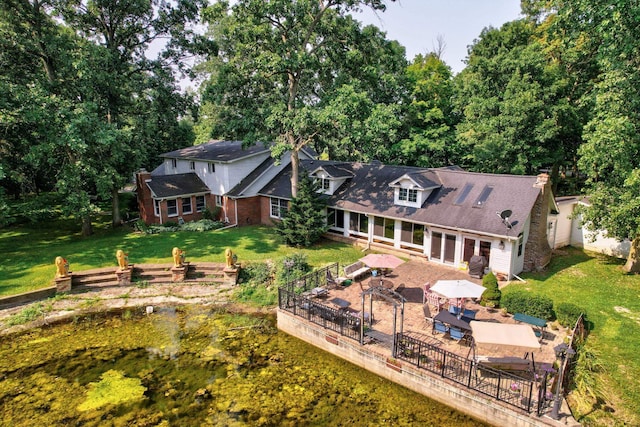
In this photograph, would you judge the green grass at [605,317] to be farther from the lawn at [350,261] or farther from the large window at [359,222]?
the large window at [359,222]

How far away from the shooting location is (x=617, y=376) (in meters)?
11.4

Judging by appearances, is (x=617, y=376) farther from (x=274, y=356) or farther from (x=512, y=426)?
(x=274, y=356)

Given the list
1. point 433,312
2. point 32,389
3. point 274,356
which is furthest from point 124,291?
point 433,312

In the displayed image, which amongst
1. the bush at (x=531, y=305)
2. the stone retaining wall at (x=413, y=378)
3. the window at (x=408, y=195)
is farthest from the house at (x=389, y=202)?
the stone retaining wall at (x=413, y=378)

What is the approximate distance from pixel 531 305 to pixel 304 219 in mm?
13443

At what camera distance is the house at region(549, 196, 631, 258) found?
2194 cm

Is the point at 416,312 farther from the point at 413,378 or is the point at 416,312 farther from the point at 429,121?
the point at 429,121

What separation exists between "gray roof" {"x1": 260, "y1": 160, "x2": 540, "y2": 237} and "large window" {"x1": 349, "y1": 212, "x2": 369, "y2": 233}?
0.87 metres

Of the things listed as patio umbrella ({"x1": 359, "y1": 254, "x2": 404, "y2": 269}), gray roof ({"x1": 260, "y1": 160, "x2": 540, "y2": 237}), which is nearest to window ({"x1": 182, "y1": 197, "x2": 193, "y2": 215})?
gray roof ({"x1": 260, "y1": 160, "x2": 540, "y2": 237})

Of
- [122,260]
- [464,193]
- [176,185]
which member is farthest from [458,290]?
[176,185]

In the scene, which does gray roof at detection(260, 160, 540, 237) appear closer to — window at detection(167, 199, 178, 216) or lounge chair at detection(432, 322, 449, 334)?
lounge chair at detection(432, 322, 449, 334)

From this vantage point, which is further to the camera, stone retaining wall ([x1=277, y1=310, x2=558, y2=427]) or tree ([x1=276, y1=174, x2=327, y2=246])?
tree ([x1=276, y1=174, x2=327, y2=246])

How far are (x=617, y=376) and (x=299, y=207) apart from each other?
17.2 metres

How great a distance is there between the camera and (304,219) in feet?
77.3
